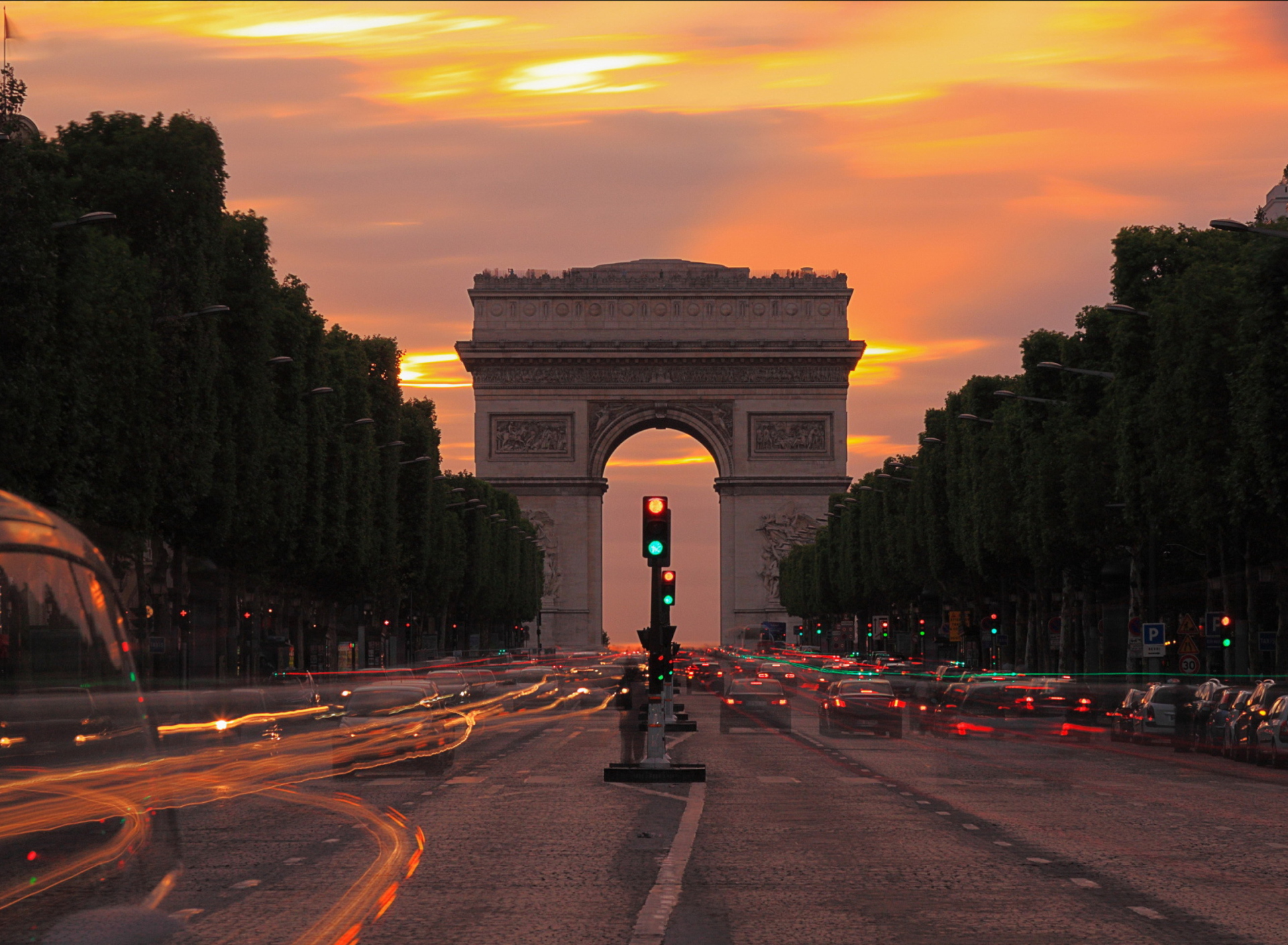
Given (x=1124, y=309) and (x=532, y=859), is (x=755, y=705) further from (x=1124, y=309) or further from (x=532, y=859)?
(x=532, y=859)

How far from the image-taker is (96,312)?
1548 inches

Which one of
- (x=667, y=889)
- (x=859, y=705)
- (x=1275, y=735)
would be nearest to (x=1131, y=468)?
(x=859, y=705)

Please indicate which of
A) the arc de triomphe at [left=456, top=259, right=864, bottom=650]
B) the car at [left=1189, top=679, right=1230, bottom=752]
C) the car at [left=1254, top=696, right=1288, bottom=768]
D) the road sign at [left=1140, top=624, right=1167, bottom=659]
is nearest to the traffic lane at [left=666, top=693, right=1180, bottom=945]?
the car at [left=1254, top=696, right=1288, bottom=768]

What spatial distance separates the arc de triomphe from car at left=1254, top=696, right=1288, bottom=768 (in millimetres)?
103150

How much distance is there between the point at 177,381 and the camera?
153 ft

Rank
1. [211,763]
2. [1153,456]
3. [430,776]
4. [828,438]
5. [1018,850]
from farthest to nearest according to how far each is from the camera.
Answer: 1. [828,438]
2. [1153,456]
3. [211,763]
4. [430,776]
5. [1018,850]

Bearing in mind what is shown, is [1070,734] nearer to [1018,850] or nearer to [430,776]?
[430,776]

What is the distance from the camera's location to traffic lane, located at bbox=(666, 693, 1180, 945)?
12.4 m

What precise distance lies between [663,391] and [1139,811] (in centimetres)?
11699

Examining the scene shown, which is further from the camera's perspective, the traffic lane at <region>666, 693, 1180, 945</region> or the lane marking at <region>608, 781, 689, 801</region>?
the lane marking at <region>608, 781, 689, 801</region>

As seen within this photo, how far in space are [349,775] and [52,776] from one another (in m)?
19.2

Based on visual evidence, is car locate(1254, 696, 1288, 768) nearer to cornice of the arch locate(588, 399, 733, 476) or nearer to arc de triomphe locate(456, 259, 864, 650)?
arc de triomphe locate(456, 259, 864, 650)

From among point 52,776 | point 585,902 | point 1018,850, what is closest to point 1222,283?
point 1018,850

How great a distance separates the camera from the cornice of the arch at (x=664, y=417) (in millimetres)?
137750
